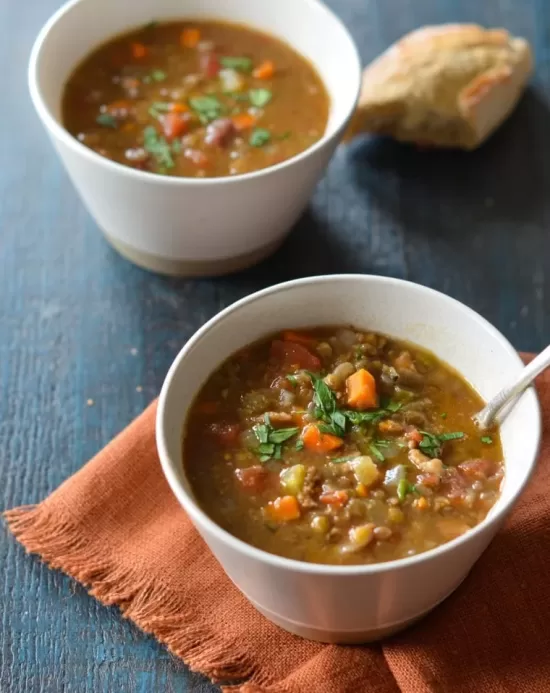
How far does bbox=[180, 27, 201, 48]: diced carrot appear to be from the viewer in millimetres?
3186

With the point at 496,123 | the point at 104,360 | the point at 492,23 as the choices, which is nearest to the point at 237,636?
the point at 104,360

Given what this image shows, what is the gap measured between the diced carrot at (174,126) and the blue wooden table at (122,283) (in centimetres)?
41

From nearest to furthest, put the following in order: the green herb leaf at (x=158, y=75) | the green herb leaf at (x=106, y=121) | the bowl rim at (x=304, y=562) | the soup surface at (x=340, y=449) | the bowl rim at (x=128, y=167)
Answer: the bowl rim at (x=304, y=562) → the soup surface at (x=340, y=449) → the bowl rim at (x=128, y=167) → the green herb leaf at (x=106, y=121) → the green herb leaf at (x=158, y=75)

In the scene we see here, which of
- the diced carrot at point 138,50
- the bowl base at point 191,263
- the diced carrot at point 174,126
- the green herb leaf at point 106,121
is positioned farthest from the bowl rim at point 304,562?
the diced carrot at point 138,50

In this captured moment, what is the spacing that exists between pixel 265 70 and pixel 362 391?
1.38m

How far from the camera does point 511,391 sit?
2.04 meters

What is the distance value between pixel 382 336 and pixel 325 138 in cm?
63

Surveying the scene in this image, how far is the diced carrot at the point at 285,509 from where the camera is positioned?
6.49 feet

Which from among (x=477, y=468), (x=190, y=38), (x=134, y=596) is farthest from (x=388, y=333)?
(x=190, y=38)

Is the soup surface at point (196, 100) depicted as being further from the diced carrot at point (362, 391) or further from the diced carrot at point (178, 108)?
the diced carrot at point (362, 391)

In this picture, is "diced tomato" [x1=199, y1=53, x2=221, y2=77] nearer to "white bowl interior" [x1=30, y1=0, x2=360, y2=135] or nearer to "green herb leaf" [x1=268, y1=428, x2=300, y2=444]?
"white bowl interior" [x1=30, y1=0, x2=360, y2=135]

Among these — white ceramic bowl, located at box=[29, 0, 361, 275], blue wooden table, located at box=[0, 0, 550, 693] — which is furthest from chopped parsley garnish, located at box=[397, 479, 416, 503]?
white ceramic bowl, located at box=[29, 0, 361, 275]

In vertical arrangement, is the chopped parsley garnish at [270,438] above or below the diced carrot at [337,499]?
above

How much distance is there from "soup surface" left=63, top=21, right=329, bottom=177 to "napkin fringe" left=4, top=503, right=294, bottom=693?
3.45 feet
